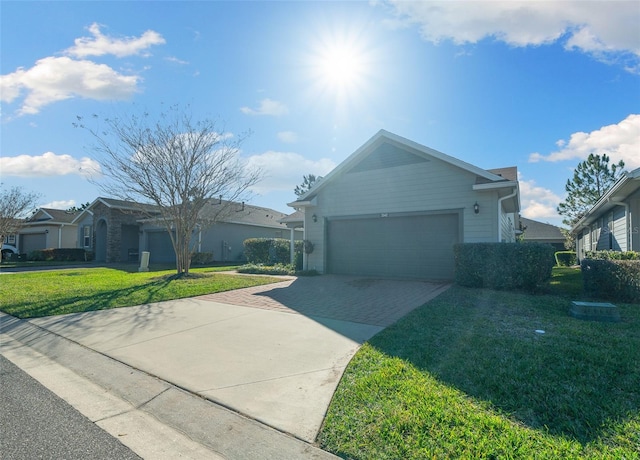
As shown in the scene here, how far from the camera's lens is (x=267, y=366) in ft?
13.0

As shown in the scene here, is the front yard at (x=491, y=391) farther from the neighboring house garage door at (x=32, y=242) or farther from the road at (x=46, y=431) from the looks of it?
the neighboring house garage door at (x=32, y=242)

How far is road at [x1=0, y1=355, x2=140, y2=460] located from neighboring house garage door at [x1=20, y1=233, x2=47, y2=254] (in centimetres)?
3644

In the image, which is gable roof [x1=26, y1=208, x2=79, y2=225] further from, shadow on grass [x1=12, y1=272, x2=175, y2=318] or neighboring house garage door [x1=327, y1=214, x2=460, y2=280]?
neighboring house garage door [x1=327, y1=214, x2=460, y2=280]

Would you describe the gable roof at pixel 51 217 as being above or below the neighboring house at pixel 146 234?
above

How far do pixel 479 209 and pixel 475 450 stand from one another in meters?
9.55

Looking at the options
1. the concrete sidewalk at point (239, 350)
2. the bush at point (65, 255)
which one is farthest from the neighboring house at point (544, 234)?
the bush at point (65, 255)

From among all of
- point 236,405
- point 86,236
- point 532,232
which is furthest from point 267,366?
point 532,232

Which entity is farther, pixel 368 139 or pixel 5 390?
pixel 368 139

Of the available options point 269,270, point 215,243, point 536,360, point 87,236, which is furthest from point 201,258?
point 536,360

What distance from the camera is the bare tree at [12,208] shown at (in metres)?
23.5

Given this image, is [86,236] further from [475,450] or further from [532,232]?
[532,232]

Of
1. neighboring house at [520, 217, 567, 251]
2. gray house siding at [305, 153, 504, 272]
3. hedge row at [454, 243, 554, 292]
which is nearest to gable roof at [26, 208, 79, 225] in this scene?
gray house siding at [305, 153, 504, 272]

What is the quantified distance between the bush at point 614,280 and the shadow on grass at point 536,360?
1346 millimetres

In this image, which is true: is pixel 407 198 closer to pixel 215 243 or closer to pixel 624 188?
pixel 624 188
